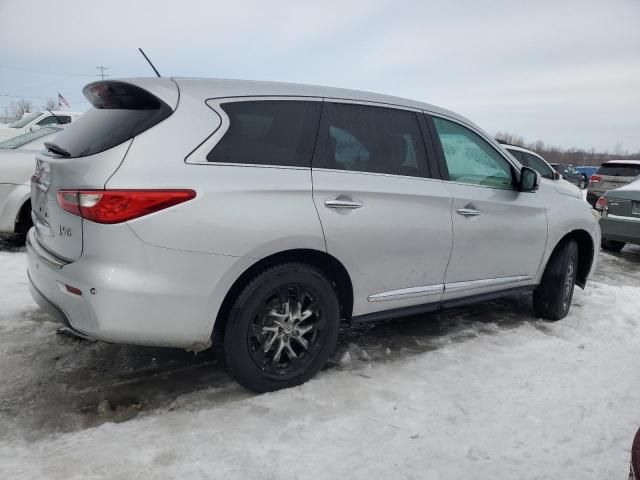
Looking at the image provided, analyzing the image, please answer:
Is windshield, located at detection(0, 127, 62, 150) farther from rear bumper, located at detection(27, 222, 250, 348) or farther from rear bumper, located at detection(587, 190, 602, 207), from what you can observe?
rear bumper, located at detection(587, 190, 602, 207)

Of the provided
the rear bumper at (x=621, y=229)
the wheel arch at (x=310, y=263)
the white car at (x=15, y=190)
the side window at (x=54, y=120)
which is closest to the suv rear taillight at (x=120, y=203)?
the wheel arch at (x=310, y=263)

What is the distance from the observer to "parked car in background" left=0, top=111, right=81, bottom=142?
11.4 meters

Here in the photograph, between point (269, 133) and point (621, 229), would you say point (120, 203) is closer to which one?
point (269, 133)

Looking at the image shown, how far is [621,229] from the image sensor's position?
8203 mm

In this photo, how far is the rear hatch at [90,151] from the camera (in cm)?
251

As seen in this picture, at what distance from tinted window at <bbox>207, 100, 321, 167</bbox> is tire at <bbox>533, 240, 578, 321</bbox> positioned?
2.70 meters

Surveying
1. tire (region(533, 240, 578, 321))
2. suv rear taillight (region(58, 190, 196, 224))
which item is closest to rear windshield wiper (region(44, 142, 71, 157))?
suv rear taillight (region(58, 190, 196, 224))

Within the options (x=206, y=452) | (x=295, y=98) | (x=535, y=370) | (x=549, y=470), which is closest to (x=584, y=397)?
(x=535, y=370)

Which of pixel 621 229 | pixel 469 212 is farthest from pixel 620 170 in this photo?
pixel 469 212

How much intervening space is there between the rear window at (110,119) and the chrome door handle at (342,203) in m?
1.00

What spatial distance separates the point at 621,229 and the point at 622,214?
0.81 ft

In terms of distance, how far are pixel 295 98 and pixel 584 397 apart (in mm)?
2559

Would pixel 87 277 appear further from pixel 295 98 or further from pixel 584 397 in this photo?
pixel 584 397

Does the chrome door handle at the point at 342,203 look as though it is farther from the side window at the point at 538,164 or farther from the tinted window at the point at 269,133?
the side window at the point at 538,164
